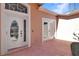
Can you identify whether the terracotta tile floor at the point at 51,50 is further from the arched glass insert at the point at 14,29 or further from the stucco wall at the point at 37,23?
the arched glass insert at the point at 14,29

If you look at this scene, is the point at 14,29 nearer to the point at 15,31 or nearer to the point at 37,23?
the point at 15,31

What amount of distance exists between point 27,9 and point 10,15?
15.8 inches

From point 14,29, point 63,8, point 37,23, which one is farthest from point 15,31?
point 63,8

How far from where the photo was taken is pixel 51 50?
132 inches

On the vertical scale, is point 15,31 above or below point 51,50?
above

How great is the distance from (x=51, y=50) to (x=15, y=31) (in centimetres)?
89

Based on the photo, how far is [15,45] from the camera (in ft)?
10.9

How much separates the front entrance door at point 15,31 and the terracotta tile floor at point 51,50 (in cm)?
17

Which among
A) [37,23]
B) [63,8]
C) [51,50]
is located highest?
[63,8]

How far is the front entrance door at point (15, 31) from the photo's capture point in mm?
3277

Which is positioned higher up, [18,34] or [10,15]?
[10,15]

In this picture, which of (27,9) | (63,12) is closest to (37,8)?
(27,9)

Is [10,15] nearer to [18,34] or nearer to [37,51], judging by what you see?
[18,34]

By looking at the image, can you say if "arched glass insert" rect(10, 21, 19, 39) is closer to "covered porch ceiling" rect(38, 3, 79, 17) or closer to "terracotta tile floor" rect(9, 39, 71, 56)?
"terracotta tile floor" rect(9, 39, 71, 56)
